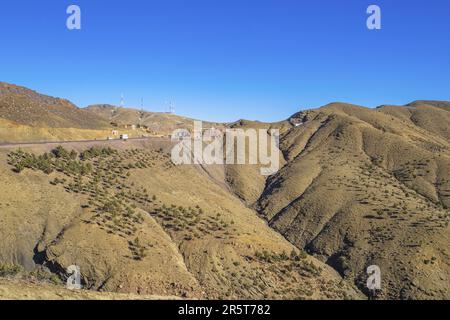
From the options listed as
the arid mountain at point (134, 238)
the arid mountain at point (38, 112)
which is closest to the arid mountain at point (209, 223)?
the arid mountain at point (134, 238)

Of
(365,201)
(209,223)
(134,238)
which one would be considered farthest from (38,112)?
(365,201)

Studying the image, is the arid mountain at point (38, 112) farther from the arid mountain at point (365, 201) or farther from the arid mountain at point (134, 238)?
the arid mountain at point (365, 201)

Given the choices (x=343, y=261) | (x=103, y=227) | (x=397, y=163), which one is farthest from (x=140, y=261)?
(x=397, y=163)

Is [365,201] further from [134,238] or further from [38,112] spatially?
[38,112]

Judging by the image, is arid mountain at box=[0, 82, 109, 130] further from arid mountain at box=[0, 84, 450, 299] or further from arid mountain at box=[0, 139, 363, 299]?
arid mountain at box=[0, 139, 363, 299]

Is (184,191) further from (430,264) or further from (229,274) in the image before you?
(430,264)

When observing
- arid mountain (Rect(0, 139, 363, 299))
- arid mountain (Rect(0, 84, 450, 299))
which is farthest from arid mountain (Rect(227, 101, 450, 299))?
arid mountain (Rect(0, 139, 363, 299))
